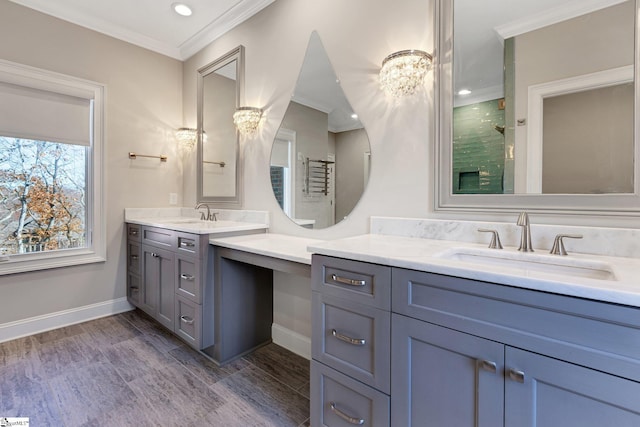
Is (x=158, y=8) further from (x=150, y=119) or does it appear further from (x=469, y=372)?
(x=469, y=372)

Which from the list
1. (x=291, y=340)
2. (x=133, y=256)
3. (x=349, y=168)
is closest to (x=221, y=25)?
(x=349, y=168)

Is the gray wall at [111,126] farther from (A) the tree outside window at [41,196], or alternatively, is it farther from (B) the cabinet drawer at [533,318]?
(B) the cabinet drawer at [533,318]

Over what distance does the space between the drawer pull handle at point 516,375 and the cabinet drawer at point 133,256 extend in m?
2.89

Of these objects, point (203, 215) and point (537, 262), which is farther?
point (203, 215)

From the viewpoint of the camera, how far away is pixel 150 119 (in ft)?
10.1

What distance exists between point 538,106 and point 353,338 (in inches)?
49.8

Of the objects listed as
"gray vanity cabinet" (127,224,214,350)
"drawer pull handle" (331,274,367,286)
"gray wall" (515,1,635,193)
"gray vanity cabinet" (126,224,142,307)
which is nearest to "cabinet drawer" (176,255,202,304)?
"gray vanity cabinet" (127,224,214,350)

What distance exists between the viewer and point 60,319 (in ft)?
8.44

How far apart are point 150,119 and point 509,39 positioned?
3.19m

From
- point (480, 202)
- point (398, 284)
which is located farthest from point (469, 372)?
point (480, 202)

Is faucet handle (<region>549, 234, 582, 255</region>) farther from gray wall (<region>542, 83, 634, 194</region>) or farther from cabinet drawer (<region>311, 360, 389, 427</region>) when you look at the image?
cabinet drawer (<region>311, 360, 389, 427</region>)

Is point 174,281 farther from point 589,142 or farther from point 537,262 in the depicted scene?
point 589,142

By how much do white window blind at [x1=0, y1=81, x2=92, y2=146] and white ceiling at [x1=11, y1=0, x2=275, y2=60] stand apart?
684 millimetres

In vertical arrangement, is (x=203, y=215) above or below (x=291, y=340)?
above
